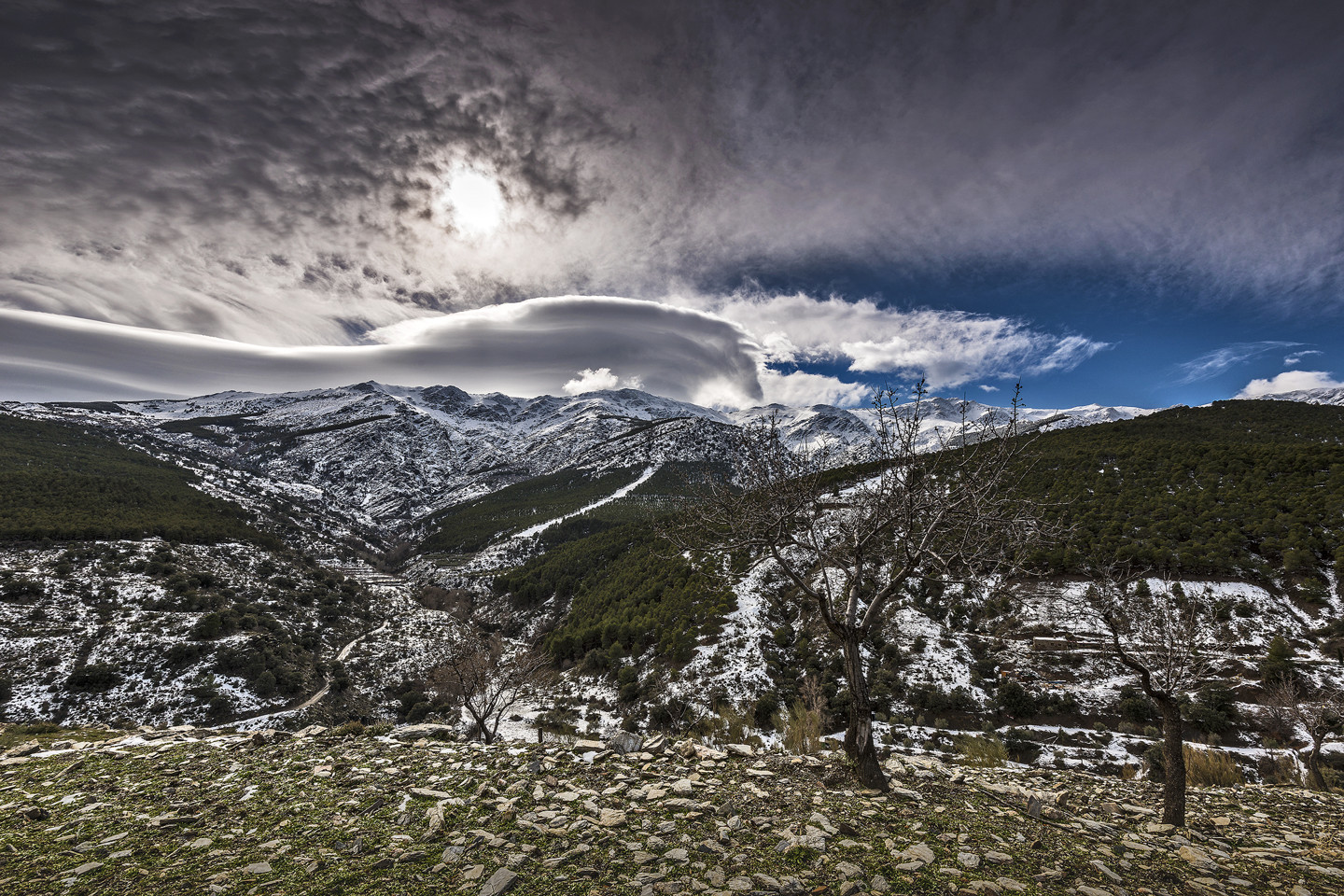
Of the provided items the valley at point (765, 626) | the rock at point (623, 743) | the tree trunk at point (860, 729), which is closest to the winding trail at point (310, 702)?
Result: the valley at point (765, 626)

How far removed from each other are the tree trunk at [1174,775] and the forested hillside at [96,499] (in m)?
102

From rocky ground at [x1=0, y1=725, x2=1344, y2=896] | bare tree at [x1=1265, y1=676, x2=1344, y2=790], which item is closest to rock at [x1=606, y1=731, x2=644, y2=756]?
rocky ground at [x1=0, y1=725, x2=1344, y2=896]

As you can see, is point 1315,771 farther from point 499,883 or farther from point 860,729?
point 499,883

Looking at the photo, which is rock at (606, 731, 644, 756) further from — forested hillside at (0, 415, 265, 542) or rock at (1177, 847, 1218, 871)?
forested hillside at (0, 415, 265, 542)

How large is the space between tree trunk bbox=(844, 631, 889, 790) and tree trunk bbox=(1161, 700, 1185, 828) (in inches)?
185

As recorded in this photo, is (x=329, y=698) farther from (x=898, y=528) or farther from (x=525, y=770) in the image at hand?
(x=898, y=528)

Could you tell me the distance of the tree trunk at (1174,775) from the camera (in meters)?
7.54

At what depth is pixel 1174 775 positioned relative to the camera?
25.7 ft

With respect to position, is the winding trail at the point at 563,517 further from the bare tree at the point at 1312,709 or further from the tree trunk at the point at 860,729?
the tree trunk at the point at 860,729

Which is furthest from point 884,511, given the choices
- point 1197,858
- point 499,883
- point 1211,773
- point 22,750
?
point 22,750

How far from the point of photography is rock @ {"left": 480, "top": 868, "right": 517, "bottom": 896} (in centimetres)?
392

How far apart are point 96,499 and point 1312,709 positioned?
138068mm

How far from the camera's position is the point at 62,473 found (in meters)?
90.4

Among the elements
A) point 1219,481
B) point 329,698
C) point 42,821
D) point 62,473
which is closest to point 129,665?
point 329,698
